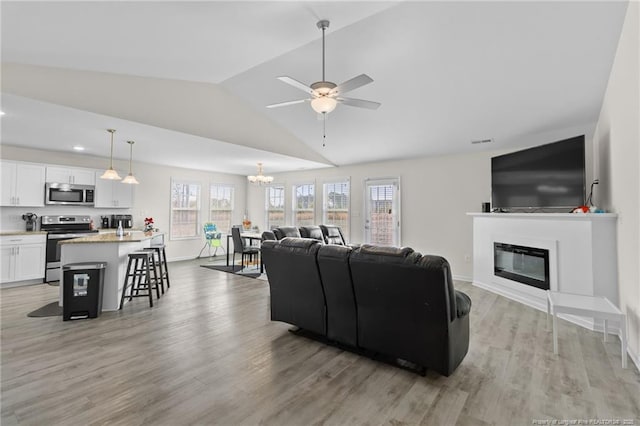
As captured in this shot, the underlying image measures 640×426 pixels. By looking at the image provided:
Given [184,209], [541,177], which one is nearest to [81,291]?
[184,209]

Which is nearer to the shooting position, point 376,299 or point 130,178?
point 376,299

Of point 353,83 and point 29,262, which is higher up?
point 353,83

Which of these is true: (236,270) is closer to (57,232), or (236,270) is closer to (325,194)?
(325,194)

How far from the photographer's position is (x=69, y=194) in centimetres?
585

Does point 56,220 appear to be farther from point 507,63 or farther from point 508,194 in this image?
point 508,194

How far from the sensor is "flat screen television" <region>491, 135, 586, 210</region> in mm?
3762

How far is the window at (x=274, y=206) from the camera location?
9.03 metres

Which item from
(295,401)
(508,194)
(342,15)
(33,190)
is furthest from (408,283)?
(33,190)

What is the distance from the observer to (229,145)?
5.47 meters

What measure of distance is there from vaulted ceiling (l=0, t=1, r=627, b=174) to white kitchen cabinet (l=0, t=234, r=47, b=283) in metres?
1.71

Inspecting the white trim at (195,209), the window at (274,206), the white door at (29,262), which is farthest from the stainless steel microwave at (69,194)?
the window at (274,206)

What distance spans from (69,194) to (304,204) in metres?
5.22

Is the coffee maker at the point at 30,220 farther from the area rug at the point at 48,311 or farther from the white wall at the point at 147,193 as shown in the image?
the area rug at the point at 48,311

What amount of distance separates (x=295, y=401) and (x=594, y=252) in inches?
144
